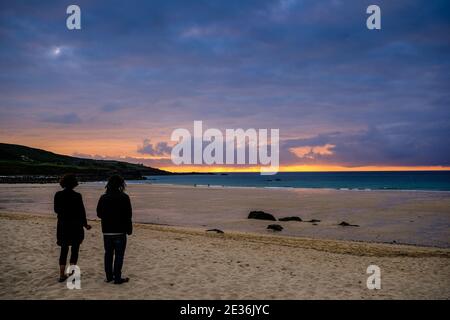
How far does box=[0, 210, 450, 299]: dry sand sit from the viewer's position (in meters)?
8.16

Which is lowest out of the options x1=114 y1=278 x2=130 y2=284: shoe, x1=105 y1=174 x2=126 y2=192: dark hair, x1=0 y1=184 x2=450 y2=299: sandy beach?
x1=0 y1=184 x2=450 y2=299: sandy beach

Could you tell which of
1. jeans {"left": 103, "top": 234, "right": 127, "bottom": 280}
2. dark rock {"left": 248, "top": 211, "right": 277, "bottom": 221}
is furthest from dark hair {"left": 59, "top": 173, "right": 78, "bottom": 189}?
dark rock {"left": 248, "top": 211, "right": 277, "bottom": 221}

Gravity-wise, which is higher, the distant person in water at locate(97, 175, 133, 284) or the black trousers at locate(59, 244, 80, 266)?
the distant person in water at locate(97, 175, 133, 284)

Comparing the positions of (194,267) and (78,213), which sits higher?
(78,213)

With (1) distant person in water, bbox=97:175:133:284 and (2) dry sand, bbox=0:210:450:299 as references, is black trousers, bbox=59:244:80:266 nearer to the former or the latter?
(2) dry sand, bbox=0:210:450:299

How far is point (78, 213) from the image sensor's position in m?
8.00

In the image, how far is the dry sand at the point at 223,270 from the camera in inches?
321

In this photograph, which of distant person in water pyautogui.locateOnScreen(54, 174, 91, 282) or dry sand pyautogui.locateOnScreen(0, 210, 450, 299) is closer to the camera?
distant person in water pyautogui.locateOnScreen(54, 174, 91, 282)

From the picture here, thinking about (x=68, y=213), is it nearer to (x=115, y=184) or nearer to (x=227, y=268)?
(x=115, y=184)

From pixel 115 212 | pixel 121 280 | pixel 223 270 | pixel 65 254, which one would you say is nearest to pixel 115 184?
pixel 115 212
